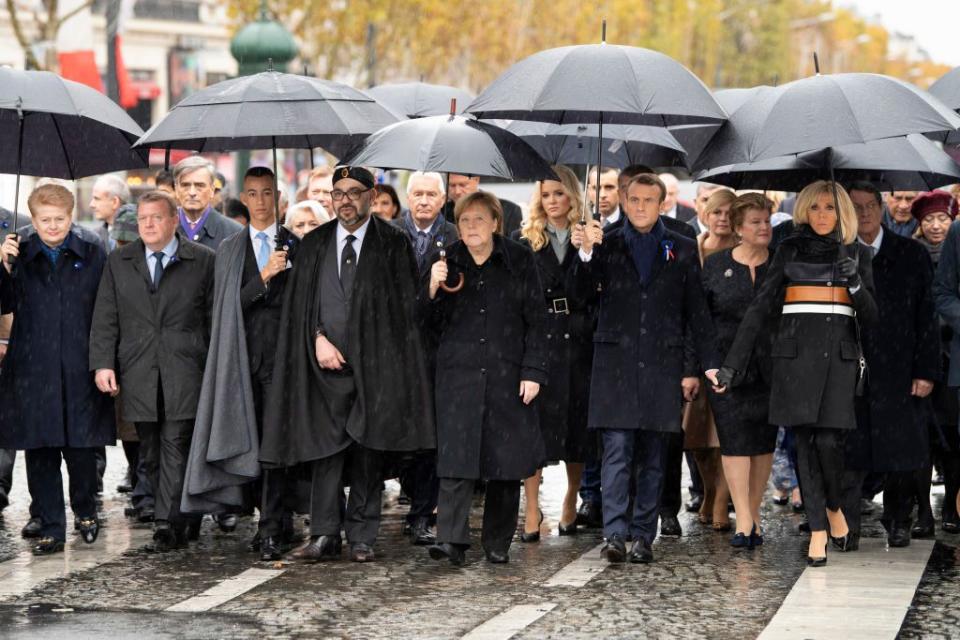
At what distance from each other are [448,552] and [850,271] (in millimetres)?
2501

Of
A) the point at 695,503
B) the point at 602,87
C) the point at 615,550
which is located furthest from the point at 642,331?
the point at 695,503

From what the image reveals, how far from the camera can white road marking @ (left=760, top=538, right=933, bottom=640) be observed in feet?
25.9

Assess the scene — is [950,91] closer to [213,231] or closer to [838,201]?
[838,201]

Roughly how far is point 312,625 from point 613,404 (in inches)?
Answer: 93.4

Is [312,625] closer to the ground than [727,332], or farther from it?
closer to the ground

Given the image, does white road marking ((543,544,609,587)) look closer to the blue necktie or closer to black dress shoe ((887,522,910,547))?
black dress shoe ((887,522,910,547))

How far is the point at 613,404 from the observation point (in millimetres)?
9633

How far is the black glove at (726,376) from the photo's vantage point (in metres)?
9.66

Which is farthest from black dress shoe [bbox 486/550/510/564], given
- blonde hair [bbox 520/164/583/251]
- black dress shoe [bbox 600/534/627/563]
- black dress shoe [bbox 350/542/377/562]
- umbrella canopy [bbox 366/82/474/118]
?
umbrella canopy [bbox 366/82/474/118]

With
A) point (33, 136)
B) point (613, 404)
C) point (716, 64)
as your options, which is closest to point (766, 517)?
point (613, 404)

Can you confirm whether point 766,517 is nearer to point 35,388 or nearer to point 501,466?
point 501,466

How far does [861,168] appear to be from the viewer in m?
10.1

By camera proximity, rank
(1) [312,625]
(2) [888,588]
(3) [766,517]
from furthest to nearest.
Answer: (3) [766,517]
(2) [888,588]
(1) [312,625]

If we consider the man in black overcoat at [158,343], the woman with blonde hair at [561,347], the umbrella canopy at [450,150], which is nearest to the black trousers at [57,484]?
the man in black overcoat at [158,343]
